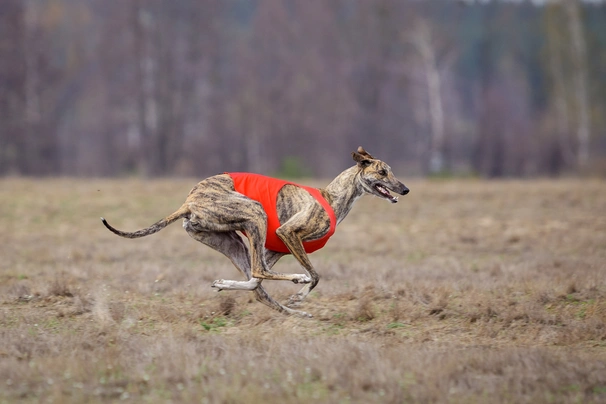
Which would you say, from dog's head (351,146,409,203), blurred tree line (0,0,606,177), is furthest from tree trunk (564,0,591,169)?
dog's head (351,146,409,203)

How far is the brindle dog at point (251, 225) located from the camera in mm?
7344

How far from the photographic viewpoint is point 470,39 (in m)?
73.2

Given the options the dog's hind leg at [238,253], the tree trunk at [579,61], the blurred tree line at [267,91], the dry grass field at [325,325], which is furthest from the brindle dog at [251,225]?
the tree trunk at [579,61]

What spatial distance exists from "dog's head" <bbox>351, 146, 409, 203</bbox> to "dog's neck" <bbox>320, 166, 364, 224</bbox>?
68mm

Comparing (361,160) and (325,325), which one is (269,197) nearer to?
(361,160)

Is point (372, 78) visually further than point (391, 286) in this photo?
Yes

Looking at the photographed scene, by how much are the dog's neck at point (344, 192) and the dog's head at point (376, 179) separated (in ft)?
0.22

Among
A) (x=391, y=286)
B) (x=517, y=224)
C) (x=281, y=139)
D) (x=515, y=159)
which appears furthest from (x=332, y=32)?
(x=391, y=286)

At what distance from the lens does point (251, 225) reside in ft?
24.2

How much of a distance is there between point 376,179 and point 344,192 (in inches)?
13.5

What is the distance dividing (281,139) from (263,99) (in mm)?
2055

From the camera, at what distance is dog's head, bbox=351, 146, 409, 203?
25.5 ft

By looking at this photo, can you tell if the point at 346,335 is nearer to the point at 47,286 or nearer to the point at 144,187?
the point at 47,286

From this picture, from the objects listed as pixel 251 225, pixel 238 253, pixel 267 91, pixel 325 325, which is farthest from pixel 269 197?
pixel 267 91
